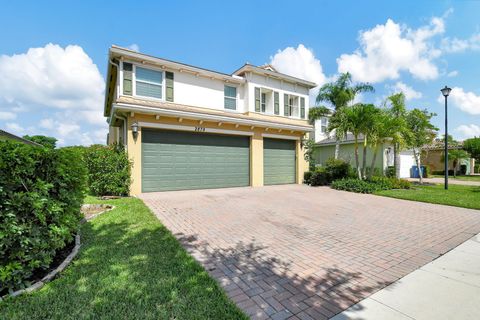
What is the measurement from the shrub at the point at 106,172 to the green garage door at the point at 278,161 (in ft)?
24.4

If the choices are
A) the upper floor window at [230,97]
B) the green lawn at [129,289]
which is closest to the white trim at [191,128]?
the upper floor window at [230,97]

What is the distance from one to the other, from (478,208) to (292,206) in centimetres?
608

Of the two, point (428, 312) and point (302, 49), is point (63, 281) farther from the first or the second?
point (302, 49)

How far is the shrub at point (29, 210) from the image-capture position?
2.50 metres

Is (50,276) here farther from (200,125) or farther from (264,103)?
(264,103)

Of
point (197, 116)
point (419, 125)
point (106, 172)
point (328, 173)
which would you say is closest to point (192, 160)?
point (197, 116)

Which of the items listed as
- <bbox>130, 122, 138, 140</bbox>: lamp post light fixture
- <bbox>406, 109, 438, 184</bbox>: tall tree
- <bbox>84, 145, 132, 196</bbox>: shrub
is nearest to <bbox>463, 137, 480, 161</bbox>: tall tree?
<bbox>406, 109, 438, 184</bbox>: tall tree

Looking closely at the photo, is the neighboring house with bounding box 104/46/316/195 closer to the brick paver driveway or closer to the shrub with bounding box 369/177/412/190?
the brick paver driveway

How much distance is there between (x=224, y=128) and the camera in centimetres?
1146

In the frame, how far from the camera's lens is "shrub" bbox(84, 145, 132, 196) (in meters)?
8.65

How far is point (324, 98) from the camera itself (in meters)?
18.0

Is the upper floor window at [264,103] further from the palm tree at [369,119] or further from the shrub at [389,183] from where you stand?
the shrub at [389,183]

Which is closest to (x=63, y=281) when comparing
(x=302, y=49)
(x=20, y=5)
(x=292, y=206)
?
(x=292, y=206)

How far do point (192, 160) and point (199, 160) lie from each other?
36 centimetres
